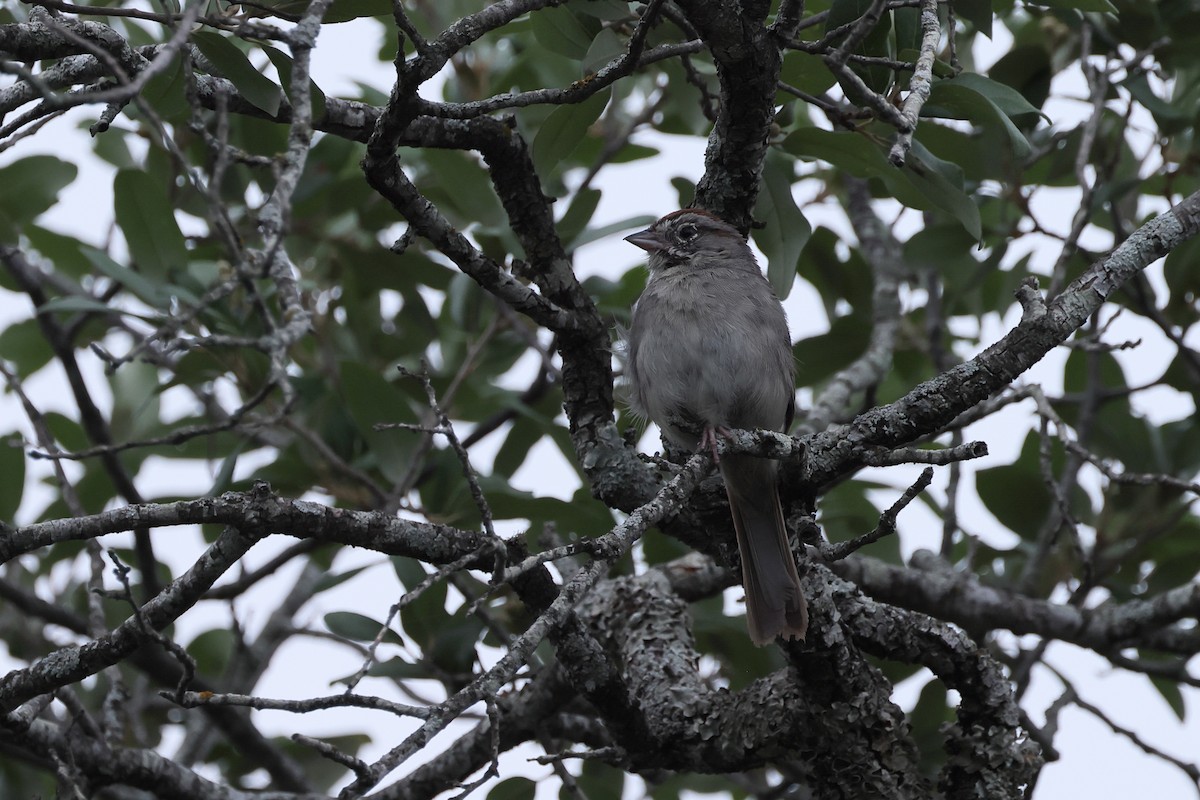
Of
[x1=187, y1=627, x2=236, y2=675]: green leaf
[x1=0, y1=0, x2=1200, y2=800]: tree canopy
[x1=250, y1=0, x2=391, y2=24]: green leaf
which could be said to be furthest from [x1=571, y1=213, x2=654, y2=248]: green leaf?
[x1=187, y1=627, x2=236, y2=675]: green leaf

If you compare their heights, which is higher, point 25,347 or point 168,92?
point 25,347

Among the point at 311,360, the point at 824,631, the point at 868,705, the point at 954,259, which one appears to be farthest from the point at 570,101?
the point at 311,360

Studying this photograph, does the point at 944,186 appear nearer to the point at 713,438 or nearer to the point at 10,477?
the point at 713,438

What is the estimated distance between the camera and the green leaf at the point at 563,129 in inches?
148

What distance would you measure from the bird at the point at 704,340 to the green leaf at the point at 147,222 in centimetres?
173

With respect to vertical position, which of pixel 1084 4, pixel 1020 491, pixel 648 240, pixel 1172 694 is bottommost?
pixel 1172 694

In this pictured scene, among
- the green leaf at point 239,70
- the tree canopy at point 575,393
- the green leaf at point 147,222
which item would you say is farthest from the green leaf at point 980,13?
the green leaf at point 147,222

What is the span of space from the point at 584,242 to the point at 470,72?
1146 millimetres

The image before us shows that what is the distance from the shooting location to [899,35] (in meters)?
3.45

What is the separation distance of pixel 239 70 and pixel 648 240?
220 cm

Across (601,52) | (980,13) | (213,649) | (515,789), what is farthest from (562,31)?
(213,649)

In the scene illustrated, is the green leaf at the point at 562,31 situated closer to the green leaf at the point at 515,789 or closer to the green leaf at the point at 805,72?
the green leaf at the point at 805,72

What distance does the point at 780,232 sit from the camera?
13.1 ft

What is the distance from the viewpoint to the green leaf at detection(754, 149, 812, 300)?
3.97 m
